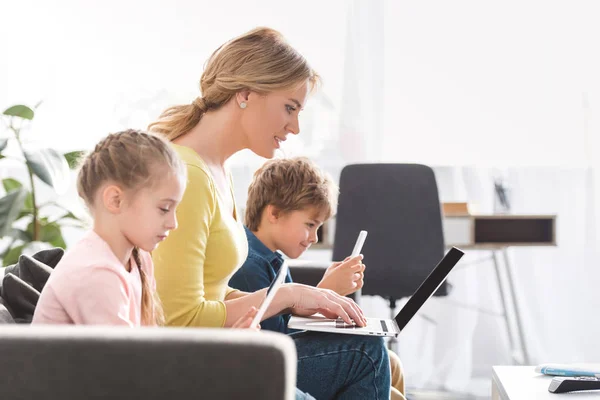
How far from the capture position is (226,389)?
0.90 metres

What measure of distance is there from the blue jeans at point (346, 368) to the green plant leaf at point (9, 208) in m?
1.44

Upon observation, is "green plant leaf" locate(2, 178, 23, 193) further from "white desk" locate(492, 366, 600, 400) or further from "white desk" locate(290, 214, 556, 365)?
"white desk" locate(492, 366, 600, 400)

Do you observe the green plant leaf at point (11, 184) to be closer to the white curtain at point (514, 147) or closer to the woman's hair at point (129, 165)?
the white curtain at point (514, 147)

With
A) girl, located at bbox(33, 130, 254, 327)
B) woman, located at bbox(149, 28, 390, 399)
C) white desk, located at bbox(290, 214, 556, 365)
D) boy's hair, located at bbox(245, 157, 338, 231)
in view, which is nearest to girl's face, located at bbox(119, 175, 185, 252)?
girl, located at bbox(33, 130, 254, 327)

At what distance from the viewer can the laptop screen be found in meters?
1.67

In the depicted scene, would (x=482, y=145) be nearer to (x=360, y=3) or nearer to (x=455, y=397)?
(x=360, y=3)

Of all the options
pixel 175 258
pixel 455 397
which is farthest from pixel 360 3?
pixel 175 258

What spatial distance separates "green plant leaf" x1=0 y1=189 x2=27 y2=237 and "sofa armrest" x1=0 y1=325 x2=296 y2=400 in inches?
71.0

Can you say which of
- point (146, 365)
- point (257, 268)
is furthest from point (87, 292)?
point (257, 268)

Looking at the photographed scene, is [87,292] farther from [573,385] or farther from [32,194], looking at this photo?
[32,194]

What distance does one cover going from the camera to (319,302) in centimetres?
154

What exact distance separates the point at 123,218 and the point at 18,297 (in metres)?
0.26

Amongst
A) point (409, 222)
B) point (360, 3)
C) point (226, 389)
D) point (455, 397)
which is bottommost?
point (455, 397)

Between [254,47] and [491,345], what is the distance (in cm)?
246
